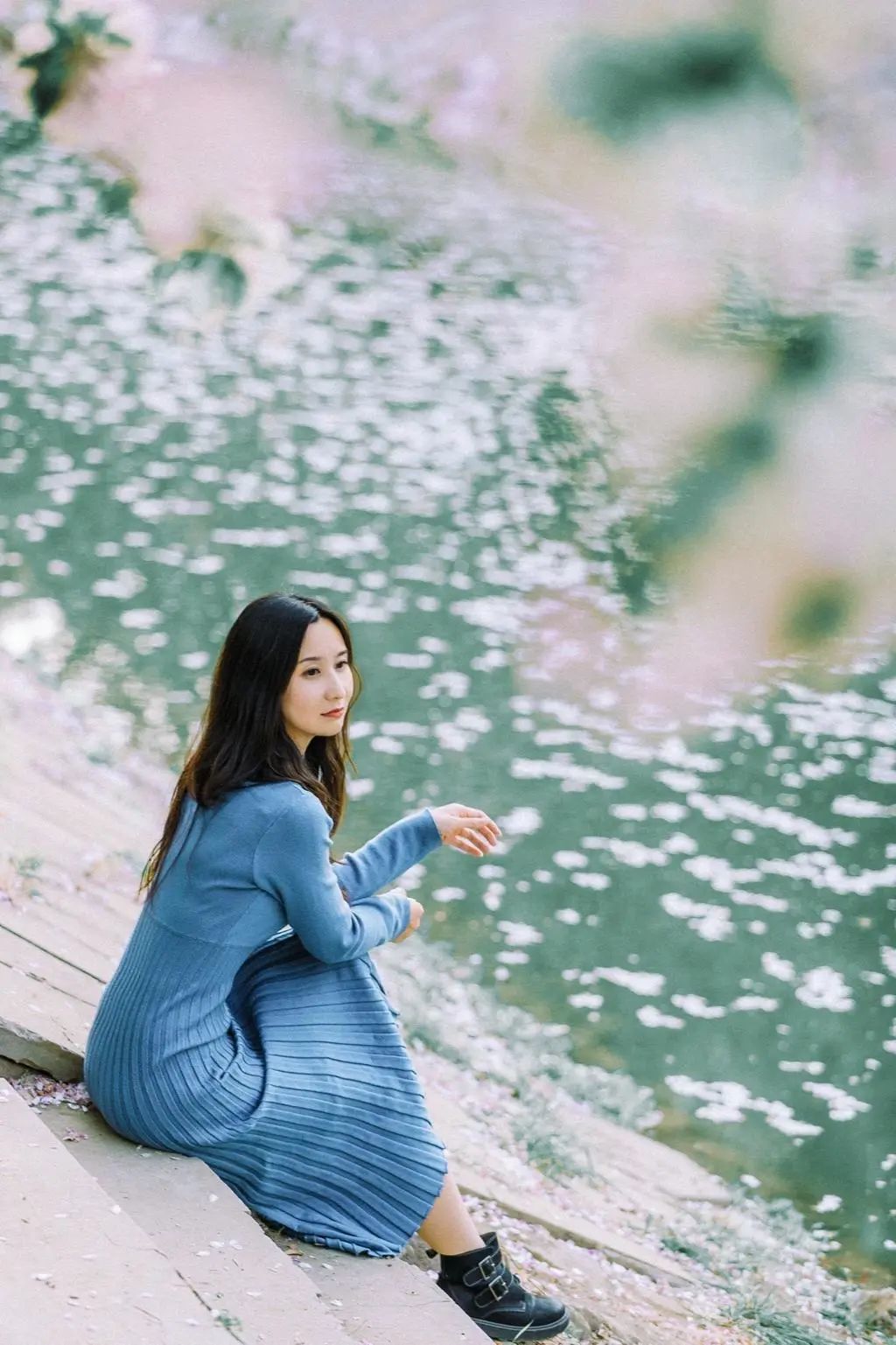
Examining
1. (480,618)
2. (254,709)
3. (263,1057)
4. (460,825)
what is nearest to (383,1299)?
(263,1057)

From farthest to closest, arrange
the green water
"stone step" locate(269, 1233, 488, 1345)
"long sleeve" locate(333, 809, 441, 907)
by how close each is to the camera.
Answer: the green water → "long sleeve" locate(333, 809, 441, 907) → "stone step" locate(269, 1233, 488, 1345)

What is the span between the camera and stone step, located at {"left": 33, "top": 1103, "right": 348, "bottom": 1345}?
5.82 feet

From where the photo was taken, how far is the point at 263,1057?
2.16 metres

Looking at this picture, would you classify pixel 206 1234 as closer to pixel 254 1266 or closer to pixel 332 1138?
pixel 254 1266

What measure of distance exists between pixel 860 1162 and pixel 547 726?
2.61 meters

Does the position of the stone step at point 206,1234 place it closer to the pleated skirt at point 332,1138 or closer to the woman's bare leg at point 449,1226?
the pleated skirt at point 332,1138

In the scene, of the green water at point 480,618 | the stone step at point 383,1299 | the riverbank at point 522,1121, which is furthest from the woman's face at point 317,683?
the green water at point 480,618

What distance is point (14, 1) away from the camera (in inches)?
85.7

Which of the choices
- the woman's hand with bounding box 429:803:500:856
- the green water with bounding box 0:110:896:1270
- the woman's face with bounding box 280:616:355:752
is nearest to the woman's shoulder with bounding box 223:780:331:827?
the woman's face with bounding box 280:616:355:752

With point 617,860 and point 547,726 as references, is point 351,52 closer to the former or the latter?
point 547,726

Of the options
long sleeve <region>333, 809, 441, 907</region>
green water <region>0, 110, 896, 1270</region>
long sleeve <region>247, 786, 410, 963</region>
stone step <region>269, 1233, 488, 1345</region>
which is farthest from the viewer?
green water <region>0, 110, 896, 1270</region>

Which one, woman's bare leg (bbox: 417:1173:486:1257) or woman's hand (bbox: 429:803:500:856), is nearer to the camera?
woman's bare leg (bbox: 417:1173:486:1257)

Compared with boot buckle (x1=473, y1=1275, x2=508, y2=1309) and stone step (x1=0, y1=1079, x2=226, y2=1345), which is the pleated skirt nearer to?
boot buckle (x1=473, y1=1275, x2=508, y2=1309)

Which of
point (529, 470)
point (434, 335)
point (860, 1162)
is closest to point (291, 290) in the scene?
point (434, 335)
